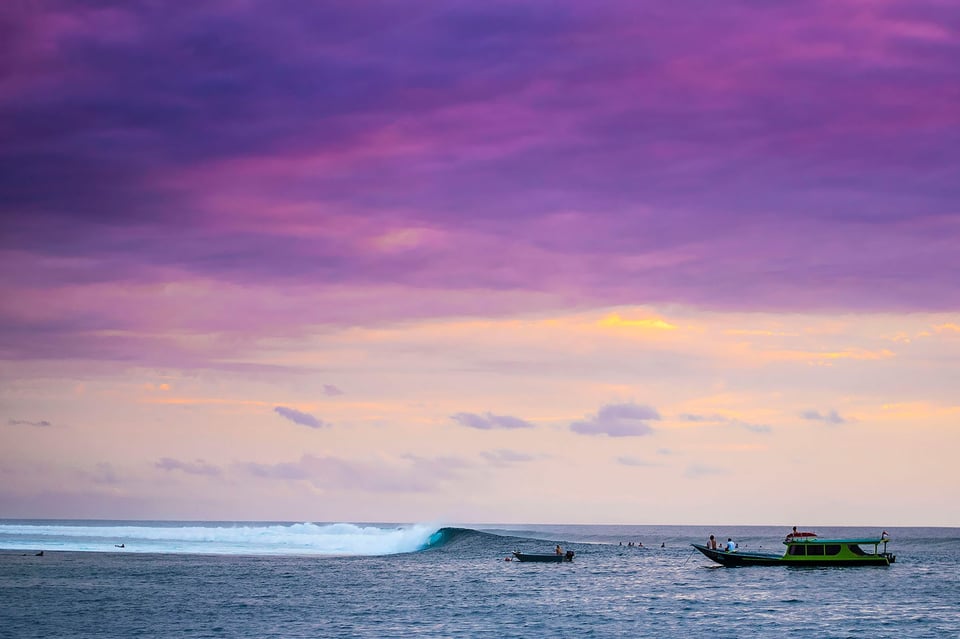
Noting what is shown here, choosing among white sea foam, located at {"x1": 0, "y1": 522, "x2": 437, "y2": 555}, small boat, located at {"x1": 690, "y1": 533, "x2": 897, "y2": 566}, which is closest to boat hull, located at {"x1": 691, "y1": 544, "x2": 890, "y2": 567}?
small boat, located at {"x1": 690, "y1": 533, "x2": 897, "y2": 566}

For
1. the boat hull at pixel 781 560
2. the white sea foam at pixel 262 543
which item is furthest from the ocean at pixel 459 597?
the white sea foam at pixel 262 543

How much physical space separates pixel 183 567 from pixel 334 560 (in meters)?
21.1

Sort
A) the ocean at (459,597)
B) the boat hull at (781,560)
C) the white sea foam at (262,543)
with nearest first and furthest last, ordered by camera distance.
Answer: the ocean at (459,597) → the boat hull at (781,560) → the white sea foam at (262,543)

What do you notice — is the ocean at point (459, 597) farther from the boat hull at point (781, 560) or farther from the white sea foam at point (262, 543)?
the white sea foam at point (262, 543)

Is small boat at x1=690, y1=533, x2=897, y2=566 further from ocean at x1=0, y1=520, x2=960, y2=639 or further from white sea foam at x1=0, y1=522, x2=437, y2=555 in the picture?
white sea foam at x1=0, y1=522, x2=437, y2=555

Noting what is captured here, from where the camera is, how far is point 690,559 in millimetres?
116750

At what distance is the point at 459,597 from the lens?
72250 millimetres

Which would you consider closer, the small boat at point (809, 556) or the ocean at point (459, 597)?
the ocean at point (459, 597)

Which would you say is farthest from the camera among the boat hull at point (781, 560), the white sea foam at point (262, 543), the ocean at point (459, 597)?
the white sea foam at point (262, 543)

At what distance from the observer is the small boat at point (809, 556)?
91938 millimetres

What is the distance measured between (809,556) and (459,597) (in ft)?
129

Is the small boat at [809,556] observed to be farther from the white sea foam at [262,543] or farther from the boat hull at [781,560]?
the white sea foam at [262,543]

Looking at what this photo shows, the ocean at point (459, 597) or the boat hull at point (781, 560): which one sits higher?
the boat hull at point (781, 560)

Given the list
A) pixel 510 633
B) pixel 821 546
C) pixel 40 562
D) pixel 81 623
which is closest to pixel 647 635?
pixel 510 633
